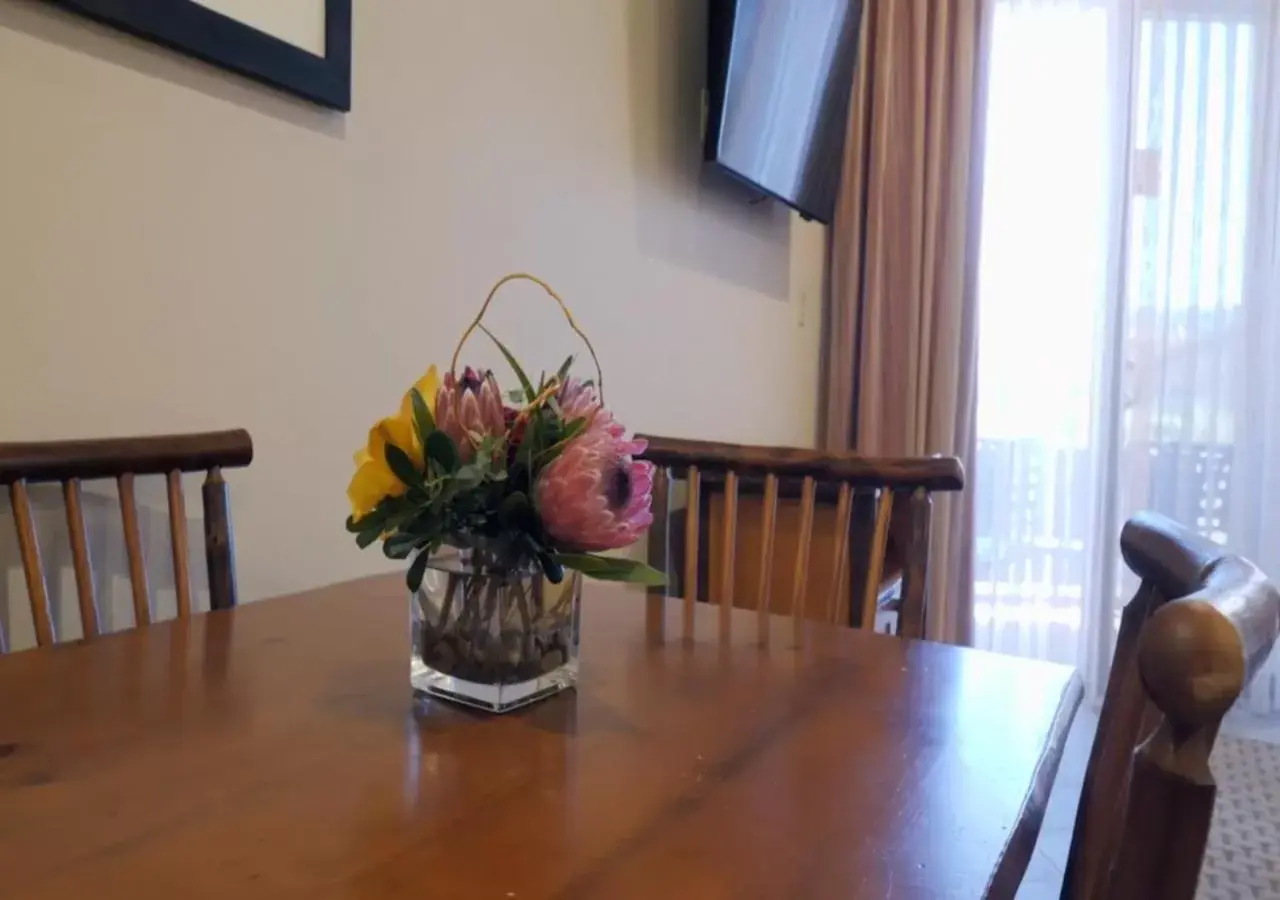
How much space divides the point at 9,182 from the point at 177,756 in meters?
0.66

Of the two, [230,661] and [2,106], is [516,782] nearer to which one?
[230,661]

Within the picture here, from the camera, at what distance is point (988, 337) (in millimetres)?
3338

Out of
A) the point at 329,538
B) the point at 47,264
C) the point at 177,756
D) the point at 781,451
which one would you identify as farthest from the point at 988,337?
the point at 177,756

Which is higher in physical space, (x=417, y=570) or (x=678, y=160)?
(x=678, y=160)

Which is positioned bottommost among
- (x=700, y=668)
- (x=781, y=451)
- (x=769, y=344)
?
(x=700, y=668)

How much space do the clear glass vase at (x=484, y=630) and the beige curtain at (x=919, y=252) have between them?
101 inches

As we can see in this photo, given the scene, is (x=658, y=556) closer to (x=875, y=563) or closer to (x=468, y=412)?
(x=875, y=563)

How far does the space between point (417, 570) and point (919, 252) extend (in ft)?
9.06

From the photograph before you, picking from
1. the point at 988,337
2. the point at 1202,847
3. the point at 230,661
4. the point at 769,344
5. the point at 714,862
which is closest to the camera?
the point at 1202,847

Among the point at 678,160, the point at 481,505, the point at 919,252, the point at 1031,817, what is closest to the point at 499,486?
the point at 481,505

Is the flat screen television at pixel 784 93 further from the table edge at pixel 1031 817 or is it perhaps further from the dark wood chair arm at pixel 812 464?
the table edge at pixel 1031 817

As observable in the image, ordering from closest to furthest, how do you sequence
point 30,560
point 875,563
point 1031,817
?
1. point 1031,817
2. point 30,560
3. point 875,563

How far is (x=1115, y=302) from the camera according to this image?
3.21 m

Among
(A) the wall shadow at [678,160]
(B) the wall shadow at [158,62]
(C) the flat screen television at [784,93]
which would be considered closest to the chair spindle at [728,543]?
(B) the wall shadow at [158,62]
